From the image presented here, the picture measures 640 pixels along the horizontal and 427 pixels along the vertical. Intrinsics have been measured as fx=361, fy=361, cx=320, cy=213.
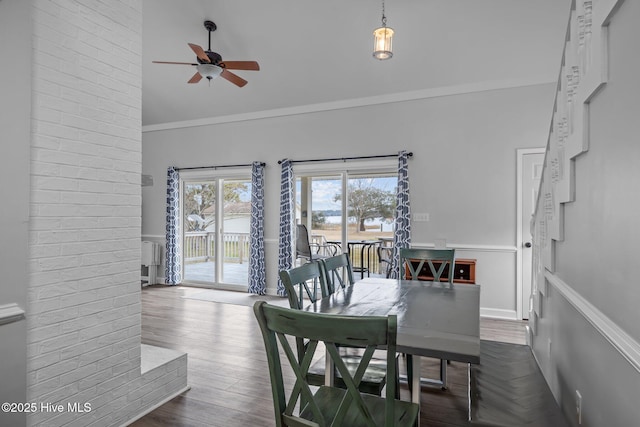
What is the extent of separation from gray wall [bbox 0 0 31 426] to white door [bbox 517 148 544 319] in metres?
4.72

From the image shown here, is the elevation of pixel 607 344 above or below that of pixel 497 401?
above

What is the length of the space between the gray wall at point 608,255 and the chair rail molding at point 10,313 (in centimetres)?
236

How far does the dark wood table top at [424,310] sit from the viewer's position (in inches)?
55.7

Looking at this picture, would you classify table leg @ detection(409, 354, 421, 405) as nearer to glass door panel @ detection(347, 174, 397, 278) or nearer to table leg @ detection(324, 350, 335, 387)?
table leg @ detection(324, 350, 335, 387)

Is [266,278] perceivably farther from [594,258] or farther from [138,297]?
[594,258]

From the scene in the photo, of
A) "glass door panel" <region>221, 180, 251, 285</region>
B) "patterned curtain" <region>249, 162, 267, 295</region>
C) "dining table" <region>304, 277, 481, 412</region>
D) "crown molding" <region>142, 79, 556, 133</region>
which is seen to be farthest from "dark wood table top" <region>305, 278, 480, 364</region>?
"glass door panel" <region>221, 180, 251, 285</region>

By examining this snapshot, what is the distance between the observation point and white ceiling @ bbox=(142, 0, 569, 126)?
148 inches

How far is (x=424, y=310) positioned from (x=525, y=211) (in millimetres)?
3216

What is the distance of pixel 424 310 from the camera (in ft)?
6.37

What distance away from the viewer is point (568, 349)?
67.9 inches

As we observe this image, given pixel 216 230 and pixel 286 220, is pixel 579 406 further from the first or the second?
pixel 216 230

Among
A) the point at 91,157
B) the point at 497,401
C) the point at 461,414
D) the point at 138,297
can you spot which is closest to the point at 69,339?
the point at 138,297

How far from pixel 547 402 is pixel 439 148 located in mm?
3674

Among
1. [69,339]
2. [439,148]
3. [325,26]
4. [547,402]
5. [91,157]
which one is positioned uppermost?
[325,26]
